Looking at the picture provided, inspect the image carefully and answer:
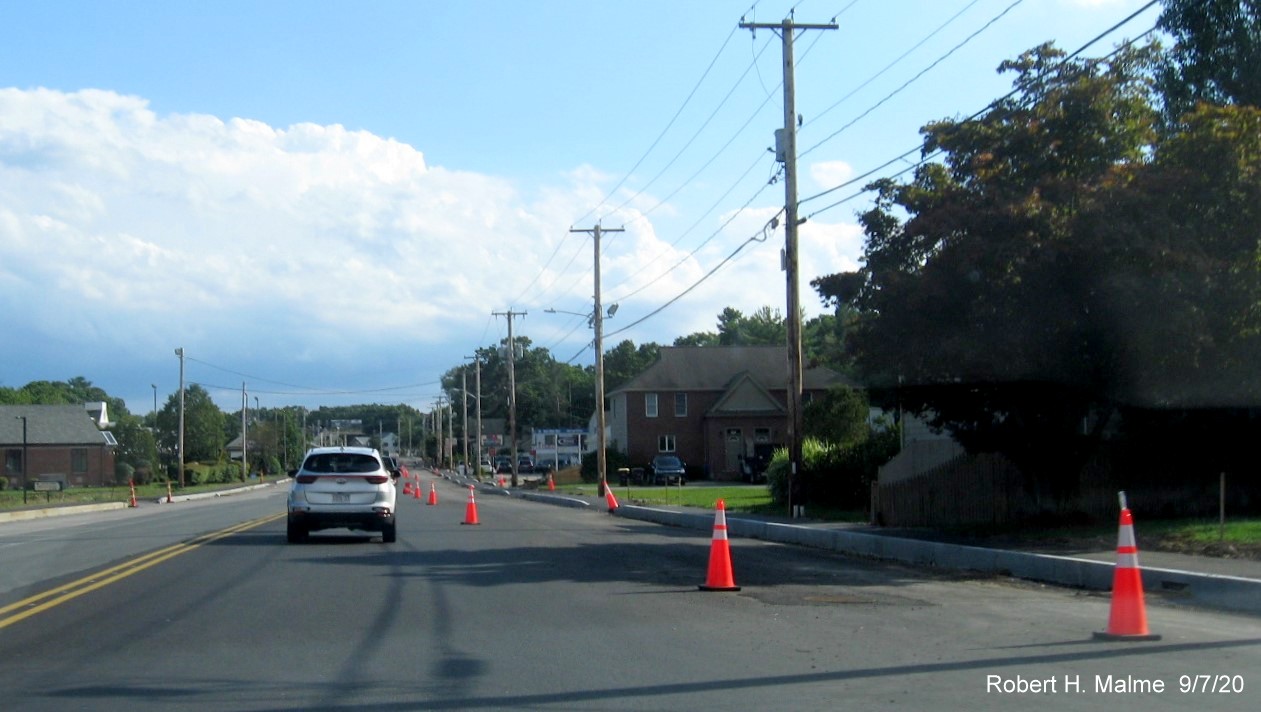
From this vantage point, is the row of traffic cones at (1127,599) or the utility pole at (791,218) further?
the utility pole at (791,218)

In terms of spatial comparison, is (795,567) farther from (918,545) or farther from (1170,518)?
(1170,518)

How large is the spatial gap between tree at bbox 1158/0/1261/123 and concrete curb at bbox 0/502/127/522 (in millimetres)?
34770

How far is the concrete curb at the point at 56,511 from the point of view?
3904cm

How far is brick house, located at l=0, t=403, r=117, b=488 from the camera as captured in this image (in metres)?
87.1

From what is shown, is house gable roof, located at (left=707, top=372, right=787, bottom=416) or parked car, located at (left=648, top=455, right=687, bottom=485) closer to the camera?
parked car, located at (left=648, top=455, right=687, bottom=485)

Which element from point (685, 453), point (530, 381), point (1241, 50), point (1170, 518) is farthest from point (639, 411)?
point (530, 381)

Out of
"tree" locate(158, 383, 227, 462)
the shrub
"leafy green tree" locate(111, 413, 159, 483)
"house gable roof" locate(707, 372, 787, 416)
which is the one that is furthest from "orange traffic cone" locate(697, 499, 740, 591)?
"tree" locate(158, 383, 227, 462)

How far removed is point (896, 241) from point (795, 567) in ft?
19.8

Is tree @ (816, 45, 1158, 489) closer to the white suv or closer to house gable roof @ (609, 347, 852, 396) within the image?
the white suv

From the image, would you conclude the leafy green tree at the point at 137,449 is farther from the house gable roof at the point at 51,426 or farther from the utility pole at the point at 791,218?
the utility pole at the point at 791,218

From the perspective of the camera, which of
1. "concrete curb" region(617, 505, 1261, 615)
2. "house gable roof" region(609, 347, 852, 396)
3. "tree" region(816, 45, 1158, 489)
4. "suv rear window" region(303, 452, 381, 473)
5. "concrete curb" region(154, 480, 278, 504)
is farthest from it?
"house gable roof" region(609, 347, 852, 396)

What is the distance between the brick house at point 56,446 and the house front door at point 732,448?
1955 inches

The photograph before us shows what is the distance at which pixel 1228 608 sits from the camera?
12.0m

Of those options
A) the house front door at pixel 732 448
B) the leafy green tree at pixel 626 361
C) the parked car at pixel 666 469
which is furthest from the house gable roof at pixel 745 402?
the leafy green tree at pixel 626 361
